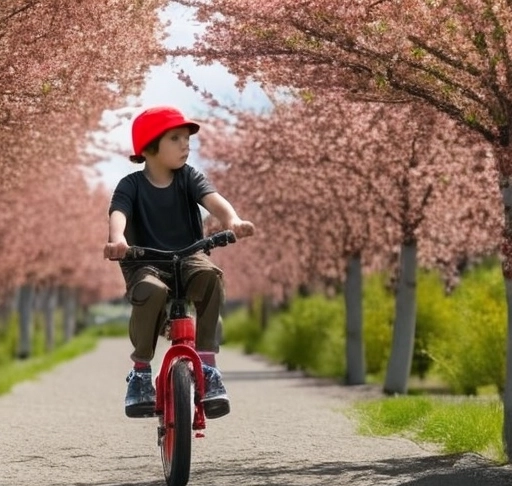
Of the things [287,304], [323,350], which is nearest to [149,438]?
[323,350]

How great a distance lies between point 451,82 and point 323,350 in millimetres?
20690

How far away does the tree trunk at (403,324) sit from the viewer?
21984 millimetres

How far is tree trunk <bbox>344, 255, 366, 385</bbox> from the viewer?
1013 inches

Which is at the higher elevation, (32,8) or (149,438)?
(32,8)

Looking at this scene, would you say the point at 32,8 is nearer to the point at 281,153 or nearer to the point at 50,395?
the point at 281,153

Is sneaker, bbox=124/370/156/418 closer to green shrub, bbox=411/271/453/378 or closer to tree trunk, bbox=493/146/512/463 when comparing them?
tree trunk, bbox=493/146/512/463

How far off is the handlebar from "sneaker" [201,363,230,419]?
0.76 meters

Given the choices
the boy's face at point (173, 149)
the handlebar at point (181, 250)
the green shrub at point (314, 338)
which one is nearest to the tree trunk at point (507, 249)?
the boy's face at point (173, 149)

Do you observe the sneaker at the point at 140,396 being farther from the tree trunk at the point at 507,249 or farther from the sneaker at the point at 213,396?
the tree trunk at the point at 507,249

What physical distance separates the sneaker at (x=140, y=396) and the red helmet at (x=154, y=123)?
1476 millimetres

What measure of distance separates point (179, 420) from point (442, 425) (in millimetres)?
4717

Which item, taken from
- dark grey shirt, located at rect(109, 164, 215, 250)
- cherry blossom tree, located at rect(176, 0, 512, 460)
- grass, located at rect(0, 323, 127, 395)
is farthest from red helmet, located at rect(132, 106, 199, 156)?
grass, located at rect(0, 323, 127, 395)

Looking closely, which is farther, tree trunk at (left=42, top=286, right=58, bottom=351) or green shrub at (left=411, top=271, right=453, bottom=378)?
tree trunk at (left=42, top=286, right=58, bottom=351)

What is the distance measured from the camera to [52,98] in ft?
45.1
